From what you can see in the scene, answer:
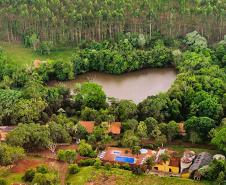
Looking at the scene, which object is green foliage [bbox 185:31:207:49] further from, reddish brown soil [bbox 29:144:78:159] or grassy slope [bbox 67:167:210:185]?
grassy slope [bbox 67:167:210:185]

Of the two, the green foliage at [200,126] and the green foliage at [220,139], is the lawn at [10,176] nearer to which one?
the green foliage at [200,126]

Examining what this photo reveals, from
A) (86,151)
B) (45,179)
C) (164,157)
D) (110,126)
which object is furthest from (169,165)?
(45,179)

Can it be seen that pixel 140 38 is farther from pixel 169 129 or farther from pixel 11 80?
pixel 169 129

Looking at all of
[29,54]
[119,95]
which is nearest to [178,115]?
[119,95]

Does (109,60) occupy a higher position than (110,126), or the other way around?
(109,60)

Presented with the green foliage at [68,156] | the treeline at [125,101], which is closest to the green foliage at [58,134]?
the treeline at [125,101]

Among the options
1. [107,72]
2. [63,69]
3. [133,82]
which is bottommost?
[133,82]

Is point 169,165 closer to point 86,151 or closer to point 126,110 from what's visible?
point 86,151
